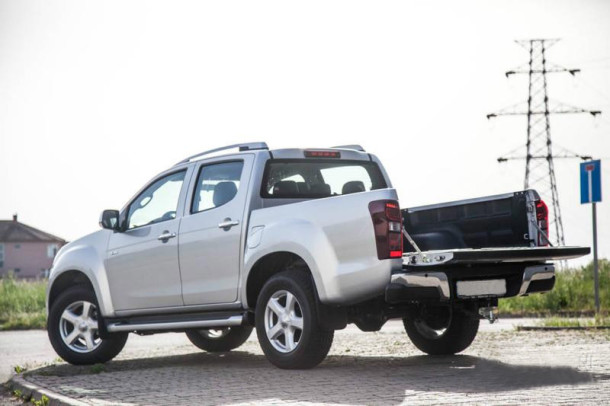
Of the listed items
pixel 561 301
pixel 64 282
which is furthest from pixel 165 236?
pixel 561 301

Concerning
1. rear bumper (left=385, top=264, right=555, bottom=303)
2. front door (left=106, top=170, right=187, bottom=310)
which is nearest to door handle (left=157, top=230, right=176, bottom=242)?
front door (left=106, top=170, right=187, bottom=310)

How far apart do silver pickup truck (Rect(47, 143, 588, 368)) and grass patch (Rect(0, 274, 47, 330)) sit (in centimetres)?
941

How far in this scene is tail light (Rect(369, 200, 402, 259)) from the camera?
826 cm

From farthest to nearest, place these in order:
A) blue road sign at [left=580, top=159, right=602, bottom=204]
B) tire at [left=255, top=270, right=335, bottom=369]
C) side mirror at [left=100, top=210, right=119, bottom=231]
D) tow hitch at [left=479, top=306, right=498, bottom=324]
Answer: blue road sign at [left=580, top=159, right=602, bottom=204]
side mirror at [left=100, top=210, right=119, bottom=231]
tow hitch at [left=479, top=306, right=498, bottom=324]
tire at [left=255, top=270, right=335, bottom=369]

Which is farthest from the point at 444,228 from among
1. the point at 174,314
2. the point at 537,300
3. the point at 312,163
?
the point at 537,300

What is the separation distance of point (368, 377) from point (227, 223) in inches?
86.5

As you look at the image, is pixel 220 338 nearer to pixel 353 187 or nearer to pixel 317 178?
pixel 317 178

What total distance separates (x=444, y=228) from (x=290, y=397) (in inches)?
139

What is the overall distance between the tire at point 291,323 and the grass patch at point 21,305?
486 inches

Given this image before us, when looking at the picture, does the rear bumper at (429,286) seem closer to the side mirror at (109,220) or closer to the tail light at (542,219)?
the tail light at (542,219)

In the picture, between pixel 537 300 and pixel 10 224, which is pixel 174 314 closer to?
pixel 537 300

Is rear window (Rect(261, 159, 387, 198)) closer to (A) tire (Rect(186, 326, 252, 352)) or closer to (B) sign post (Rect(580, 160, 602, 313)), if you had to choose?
(A) tire (Rect(186, 326, 252, 352))

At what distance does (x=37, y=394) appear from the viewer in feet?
27.2

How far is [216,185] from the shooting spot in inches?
396
